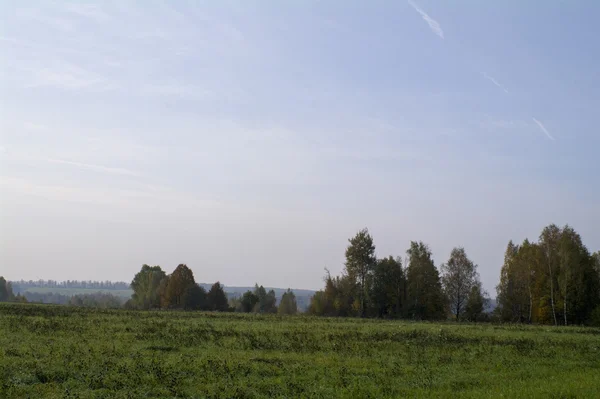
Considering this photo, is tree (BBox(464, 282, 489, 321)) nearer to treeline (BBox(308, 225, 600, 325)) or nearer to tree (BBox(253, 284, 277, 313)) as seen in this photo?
treeline (BBox(308, 225, 600, 325))

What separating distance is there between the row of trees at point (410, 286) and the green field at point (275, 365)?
46.0m

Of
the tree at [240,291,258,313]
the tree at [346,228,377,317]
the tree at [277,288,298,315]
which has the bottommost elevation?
the tree at [277,288,298,315]

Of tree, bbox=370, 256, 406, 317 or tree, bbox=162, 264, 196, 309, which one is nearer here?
tree, bbox=370, 256, 406, 317

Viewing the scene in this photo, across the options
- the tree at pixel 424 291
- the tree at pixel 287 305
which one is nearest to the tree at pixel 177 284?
the tree at pixel 287 305

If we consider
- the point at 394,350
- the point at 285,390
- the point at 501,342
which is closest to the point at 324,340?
the point at 394,350

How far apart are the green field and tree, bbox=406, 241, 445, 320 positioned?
155ft

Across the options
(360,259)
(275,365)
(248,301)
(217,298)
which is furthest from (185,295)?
(275,365)

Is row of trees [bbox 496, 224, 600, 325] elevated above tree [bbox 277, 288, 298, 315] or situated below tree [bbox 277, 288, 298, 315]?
above

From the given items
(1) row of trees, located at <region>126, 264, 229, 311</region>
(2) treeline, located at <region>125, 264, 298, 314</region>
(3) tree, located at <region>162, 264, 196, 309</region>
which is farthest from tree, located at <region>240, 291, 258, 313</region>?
(3) tree, located at <region>162, 264, 196, 309</region>

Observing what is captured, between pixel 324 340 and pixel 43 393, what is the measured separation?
19.8 m

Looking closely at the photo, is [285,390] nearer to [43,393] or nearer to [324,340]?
[43,393]

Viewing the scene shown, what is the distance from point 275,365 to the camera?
Result: 2303 cm

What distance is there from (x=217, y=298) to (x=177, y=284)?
10.2 meters

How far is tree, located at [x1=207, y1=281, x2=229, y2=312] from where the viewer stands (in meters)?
96.6
